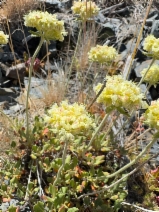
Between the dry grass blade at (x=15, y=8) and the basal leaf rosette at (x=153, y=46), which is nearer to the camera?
the basal leaf rosette at (x=153, y=46)

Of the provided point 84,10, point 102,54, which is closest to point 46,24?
point 102,54

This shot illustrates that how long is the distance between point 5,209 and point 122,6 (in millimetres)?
5837

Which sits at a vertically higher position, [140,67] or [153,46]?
[153,46]

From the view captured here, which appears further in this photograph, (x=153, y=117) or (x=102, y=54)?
(x=102, y=54)

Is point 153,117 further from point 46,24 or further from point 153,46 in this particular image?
point 46,24

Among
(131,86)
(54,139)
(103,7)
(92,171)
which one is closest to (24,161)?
(54,139)

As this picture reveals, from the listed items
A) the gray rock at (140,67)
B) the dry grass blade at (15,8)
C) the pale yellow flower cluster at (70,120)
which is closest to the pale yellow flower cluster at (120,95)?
the pale yellow flower cluster at (70,120)

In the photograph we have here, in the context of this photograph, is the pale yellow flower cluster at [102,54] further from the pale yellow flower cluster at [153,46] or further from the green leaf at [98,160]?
the green leaf at [98,160]

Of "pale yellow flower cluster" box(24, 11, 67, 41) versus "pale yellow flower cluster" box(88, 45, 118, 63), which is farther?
"pale yellow flower cluster" box(88, 45, 118, 63)

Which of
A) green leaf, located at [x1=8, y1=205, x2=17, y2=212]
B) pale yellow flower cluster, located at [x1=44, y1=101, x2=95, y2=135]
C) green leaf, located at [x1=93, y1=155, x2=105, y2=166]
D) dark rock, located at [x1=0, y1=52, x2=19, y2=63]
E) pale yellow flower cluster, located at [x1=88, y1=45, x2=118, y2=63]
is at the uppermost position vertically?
pale yellow flower cluster, located at [x1=88, y1=45, x2=118, y2=63]

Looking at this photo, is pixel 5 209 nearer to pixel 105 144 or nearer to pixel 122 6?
pixel 105 144

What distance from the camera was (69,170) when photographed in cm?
275

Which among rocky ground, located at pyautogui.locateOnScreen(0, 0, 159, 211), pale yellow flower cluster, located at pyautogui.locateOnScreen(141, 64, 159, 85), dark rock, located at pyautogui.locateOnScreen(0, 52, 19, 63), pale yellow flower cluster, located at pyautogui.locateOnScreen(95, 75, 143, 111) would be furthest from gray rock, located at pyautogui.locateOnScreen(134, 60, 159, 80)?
pale yellow flower cluster, located at pyautogui.locateOnScreen(95, 75, 143, 111)

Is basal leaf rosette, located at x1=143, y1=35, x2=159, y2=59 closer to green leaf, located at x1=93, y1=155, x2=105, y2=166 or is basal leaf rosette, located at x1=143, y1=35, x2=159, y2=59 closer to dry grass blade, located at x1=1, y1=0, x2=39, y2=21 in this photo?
green leaf, located at x1=93, y1=155, x2=105, y2=166
